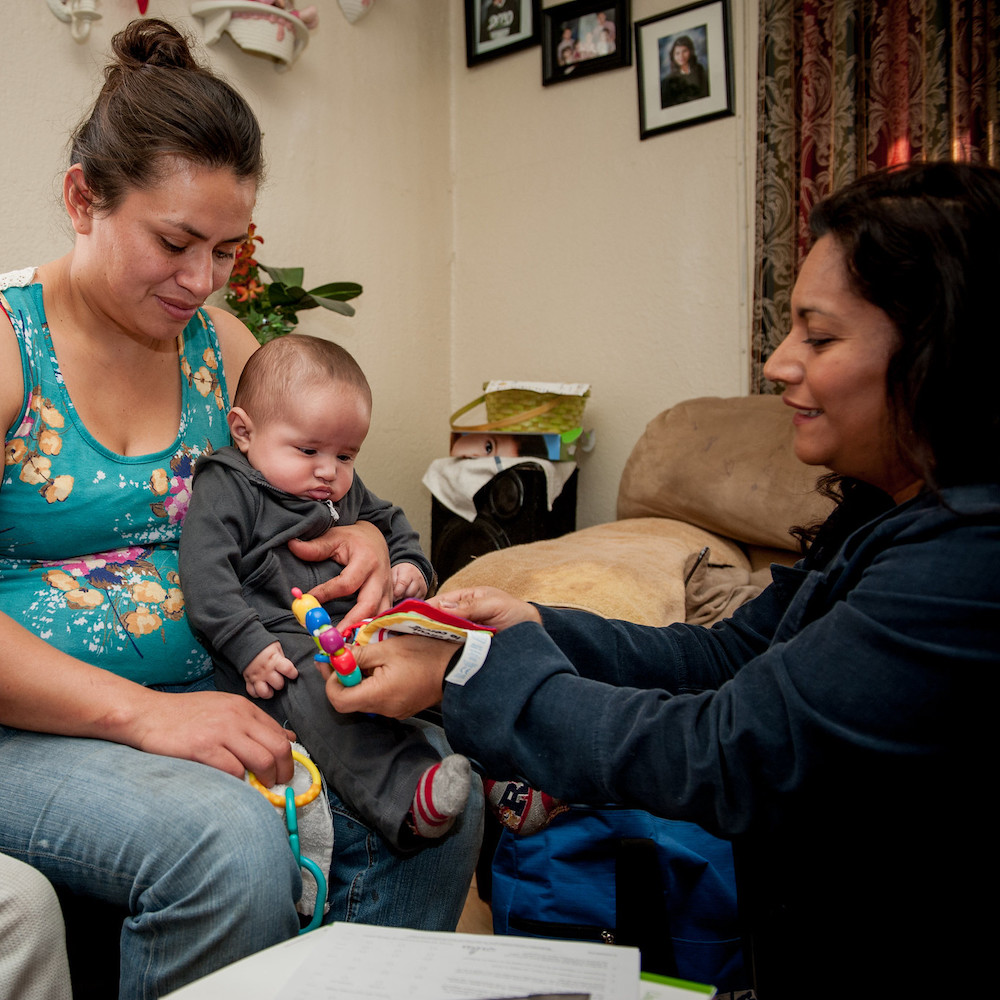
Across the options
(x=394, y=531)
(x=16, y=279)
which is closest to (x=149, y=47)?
(x=16, y=279)

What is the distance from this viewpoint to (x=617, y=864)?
3.42 ft

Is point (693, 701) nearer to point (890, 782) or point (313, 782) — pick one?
point (890, 782)

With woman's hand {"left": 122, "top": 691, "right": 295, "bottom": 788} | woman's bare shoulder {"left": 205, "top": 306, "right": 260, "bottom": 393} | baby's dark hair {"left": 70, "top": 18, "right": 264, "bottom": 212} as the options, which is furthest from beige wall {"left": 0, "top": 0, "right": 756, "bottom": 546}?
woman's hand {"left": 122, "top": 691, "right": 295, "bottom": 788}

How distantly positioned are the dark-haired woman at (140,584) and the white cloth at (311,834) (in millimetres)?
46

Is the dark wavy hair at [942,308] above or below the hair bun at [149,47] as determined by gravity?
below

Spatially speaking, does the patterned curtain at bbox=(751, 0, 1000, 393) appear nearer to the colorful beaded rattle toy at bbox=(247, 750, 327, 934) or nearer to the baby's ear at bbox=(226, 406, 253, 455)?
the baby's ear at bbox=(226, 406, 253, 455)

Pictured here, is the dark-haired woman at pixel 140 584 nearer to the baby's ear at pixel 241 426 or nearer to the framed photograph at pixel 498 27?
the baby's ear at pixel 241 426

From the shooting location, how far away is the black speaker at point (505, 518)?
3160mm

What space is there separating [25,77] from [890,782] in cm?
268

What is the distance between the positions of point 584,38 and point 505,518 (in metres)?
1.99

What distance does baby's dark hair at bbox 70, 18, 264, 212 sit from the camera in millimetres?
1134

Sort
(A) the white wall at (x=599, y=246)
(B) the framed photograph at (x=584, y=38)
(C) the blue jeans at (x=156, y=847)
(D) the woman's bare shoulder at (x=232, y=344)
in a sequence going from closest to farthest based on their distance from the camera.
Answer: (C) the blue jeans at (x=156, y=847)
(D) the woman's bare shoulder at (x=232, y=344)
(A) the white wall at (x=599, y=246)
(B) the framed photograph at (x=584, y=38)

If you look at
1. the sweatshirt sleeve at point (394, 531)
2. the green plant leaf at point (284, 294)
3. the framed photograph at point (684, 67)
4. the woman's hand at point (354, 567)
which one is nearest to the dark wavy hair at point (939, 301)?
the woman's hand at point (354, 567)

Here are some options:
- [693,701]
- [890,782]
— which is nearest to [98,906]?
[693,701]
